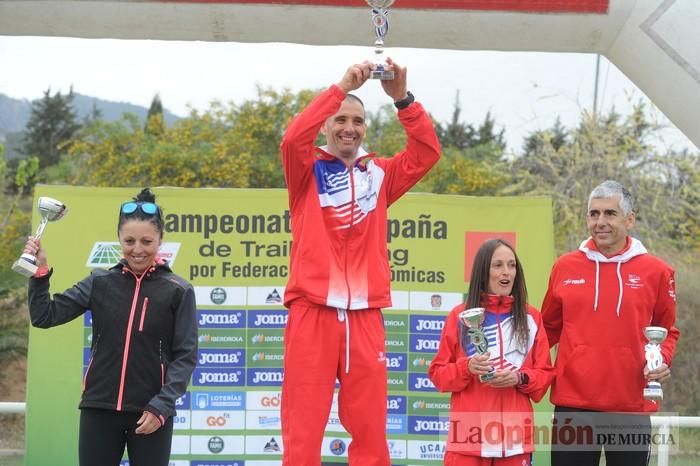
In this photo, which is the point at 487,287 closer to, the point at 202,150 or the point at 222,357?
the point at 222,357

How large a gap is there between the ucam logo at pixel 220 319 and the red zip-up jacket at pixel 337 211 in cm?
182

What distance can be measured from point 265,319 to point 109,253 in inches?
40.3

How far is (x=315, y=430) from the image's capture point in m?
4.16

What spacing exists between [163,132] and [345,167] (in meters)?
12.6

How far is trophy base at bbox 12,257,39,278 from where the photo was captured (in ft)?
12.6

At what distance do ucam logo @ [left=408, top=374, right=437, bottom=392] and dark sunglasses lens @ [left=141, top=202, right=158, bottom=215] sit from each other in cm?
242

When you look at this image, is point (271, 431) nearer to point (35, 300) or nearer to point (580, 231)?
point (35, 300)

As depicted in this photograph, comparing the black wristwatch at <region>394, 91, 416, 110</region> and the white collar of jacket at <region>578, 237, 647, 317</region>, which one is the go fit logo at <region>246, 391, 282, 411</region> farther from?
the black wristwatch at <region>394, 91, 416, 110</region>

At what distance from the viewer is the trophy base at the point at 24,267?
3.84 meters

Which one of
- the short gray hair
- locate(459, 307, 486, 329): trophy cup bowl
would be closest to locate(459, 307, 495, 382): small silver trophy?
locate(459, 307, 486, 329): trophy cup bowl

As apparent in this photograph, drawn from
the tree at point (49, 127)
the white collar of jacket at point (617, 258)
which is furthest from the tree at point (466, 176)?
the tree at point (49, 127)

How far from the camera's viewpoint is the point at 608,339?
4.66 metres

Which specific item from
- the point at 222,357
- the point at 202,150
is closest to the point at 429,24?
the point at 222,357

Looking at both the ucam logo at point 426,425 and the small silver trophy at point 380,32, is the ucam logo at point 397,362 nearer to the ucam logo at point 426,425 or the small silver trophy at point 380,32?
the ucam logo at point 426,425
